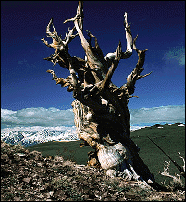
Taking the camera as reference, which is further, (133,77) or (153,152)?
(153,152)

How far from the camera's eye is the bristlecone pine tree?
7547mm

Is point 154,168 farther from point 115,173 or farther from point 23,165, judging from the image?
point 23,165

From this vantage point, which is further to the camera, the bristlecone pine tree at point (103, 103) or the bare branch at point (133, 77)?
the bare branch at point (133, 77)

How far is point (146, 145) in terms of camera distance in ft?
59.8

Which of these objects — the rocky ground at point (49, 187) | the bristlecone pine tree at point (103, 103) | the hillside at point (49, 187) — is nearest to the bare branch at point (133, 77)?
the bristlecone pine tree at point (103, 103)

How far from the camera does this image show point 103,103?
7773 millimetres

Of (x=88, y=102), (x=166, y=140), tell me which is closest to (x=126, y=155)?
(x=88, y=102)

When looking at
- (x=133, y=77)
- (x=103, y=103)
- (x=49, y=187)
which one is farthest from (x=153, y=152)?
(x=49, y=187)

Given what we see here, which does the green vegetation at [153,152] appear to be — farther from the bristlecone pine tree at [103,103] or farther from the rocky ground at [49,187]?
the rocky ground at [49,187]

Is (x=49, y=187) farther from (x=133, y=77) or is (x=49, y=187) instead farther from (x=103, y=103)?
(x=133, y=77)

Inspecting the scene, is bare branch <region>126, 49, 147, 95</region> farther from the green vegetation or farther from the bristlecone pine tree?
the green vegetation

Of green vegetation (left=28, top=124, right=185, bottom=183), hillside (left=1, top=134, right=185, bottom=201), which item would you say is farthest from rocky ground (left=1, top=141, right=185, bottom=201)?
green vegetation (left=28, top=124, right=185, bottom=183)

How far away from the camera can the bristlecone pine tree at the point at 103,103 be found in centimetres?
755

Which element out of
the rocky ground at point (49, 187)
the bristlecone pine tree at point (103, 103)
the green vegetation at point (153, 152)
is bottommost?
the green vegetation at point (153, 152)
